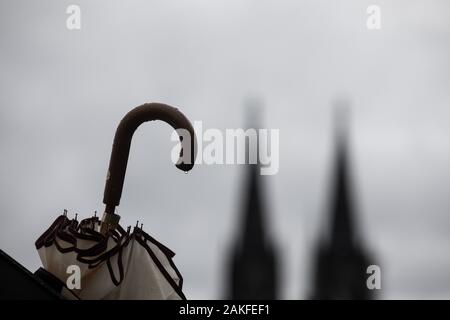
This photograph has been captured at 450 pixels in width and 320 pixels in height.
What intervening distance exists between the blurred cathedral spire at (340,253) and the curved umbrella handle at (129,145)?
215 feet

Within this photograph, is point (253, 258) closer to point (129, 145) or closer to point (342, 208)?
point (342, 208)

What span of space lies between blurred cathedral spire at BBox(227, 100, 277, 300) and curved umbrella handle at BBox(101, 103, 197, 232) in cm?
6411

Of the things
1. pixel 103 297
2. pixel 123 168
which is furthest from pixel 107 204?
pixel 103 297

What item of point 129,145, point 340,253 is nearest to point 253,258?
point 340,253

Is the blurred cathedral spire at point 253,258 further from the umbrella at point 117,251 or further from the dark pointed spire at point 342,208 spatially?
the umbrella at point 117,251

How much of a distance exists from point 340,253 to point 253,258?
7784mm

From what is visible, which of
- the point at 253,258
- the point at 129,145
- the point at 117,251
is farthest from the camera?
the point at 253,258

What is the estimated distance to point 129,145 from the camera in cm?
478

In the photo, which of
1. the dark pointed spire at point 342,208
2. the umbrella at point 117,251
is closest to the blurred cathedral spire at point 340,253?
the dark pointed spire at point 342,208

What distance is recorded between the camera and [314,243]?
7562 centimetres

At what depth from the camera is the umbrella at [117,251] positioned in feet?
14.9
